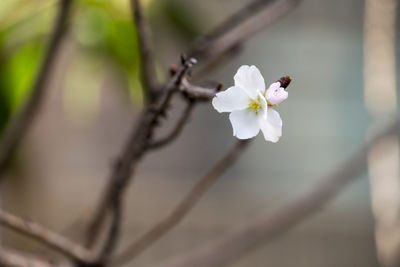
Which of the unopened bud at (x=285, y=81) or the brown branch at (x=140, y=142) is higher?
the unopened bud at (x=285, y=81)

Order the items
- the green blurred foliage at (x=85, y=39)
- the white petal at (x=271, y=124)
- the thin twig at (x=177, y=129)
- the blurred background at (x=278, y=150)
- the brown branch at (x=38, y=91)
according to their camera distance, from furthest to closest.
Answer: the blurred background at (x=278, y=150) < the green blurred foliage at (x=85, y=39) < the brown branch at (x=38, y=91) < the thin twig at (x=177, y=129) < the white petal at (x=271, y=124)

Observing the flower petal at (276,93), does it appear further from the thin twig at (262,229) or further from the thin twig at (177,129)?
the thin twig at (262,229)

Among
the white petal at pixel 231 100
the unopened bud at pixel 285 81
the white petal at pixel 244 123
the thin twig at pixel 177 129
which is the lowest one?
the thin twig at pixel 177 129

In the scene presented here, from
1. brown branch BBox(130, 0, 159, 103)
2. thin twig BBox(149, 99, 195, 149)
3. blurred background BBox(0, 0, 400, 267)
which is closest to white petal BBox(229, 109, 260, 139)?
thin twig BBox(149, 99, 195, 149)

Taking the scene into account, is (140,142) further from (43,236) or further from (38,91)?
(38,91)

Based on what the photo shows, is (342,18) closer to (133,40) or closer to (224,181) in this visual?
(224,181)

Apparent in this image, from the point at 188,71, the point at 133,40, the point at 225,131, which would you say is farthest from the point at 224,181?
the point at 188,71

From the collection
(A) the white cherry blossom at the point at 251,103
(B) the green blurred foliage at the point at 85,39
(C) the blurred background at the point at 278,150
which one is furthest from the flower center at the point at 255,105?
(C) the blurred background at the point at 278,150

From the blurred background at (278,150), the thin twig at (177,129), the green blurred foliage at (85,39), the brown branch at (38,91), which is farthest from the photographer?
the blurred background at (278,150)
